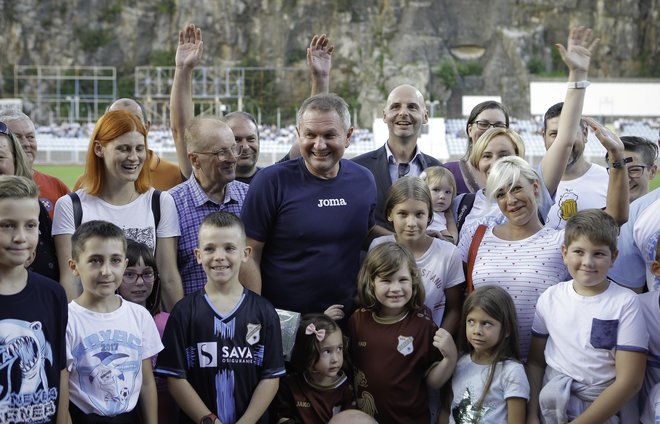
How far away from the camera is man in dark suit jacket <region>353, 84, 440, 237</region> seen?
5.28m

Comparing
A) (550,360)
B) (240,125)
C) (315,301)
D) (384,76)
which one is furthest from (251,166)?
(384,76)

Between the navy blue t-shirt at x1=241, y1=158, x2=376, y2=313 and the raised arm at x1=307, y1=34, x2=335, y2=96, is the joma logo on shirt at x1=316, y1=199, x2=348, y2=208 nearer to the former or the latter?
the navy blue t-shirt at x1=241, y1=158, x2=376, y2=313

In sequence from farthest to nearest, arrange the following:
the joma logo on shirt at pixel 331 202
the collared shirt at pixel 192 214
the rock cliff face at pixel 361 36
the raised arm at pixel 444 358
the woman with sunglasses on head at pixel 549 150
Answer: the rock cliff face at pixel 361 36
the woman with sunglasses on head at pixel 549 150
the collared shirt at pixel 192 214
the joma logo on shirt at pixel 331 202
the raised arm at pixel 444 358

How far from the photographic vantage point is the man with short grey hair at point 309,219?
4.08m

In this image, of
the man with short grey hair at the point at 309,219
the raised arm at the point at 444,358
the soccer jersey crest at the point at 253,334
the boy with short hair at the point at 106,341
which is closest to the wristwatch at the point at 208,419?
the boy with short hair at the point at 106,341

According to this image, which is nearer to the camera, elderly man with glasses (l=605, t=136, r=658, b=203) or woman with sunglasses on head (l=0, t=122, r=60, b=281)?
woman with sunglasses on head (l=0, t=122, r=60, b=281)

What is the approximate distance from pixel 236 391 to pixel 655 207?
2.51m

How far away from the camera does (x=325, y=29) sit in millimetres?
61188

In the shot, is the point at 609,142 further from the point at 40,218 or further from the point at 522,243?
the point at 40,218

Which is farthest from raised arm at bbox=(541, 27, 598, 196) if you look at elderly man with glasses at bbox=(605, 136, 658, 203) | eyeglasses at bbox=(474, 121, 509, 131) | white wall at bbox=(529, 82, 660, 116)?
white wall at bbox=(529, 82, 660, 116)

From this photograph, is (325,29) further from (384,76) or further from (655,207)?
(655,207)

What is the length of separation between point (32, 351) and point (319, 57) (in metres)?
3.00

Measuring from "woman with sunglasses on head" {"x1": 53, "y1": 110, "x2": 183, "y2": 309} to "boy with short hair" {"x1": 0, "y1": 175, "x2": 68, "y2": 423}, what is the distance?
0.68m

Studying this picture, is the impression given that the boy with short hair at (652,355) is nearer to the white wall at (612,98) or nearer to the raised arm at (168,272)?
the raised arm at (168,272)
